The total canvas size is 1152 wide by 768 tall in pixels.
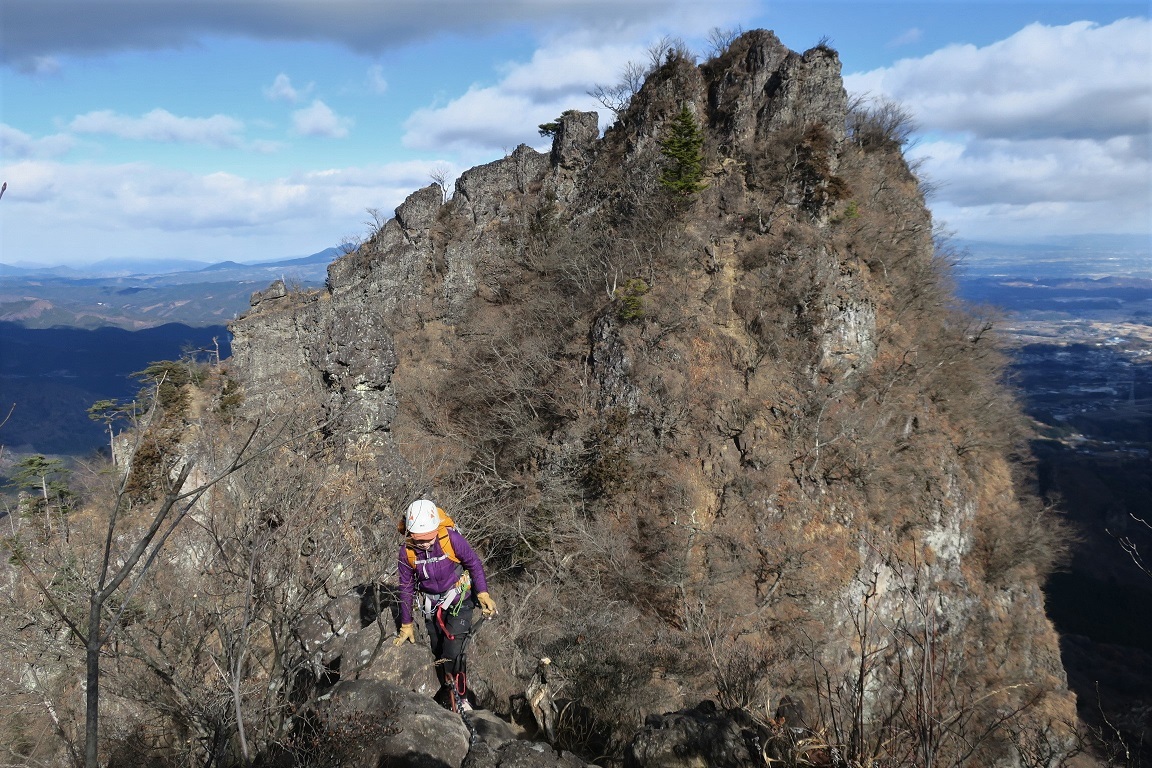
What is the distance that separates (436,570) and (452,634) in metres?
0.86

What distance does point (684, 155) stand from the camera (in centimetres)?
2484

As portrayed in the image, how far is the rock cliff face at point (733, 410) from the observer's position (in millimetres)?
18719

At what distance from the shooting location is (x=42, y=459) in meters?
20.0

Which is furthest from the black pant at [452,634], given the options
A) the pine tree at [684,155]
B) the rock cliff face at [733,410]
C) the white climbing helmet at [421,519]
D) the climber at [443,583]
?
the pine tree at [684,155]

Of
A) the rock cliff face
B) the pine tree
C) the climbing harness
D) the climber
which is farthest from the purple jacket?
the pine tree

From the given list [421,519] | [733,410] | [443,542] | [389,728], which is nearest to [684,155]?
[733,410]

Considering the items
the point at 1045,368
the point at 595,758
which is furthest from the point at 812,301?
the point at 1045,368

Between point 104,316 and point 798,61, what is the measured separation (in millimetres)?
222172

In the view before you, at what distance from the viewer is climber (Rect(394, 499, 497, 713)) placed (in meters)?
6.40

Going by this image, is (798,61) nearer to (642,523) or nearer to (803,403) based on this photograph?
(803,403)


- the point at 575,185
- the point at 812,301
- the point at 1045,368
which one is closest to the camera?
the point at 812,301

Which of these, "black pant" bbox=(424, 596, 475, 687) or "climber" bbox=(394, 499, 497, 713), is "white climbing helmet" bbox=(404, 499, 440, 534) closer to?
"climber" bbox=(394, 499, 497, 713)

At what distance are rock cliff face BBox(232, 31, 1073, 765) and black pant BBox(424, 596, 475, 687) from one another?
700 cm

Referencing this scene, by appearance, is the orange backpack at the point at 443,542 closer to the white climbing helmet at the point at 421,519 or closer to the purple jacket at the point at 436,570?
the purple jacket at the point at 436,570
